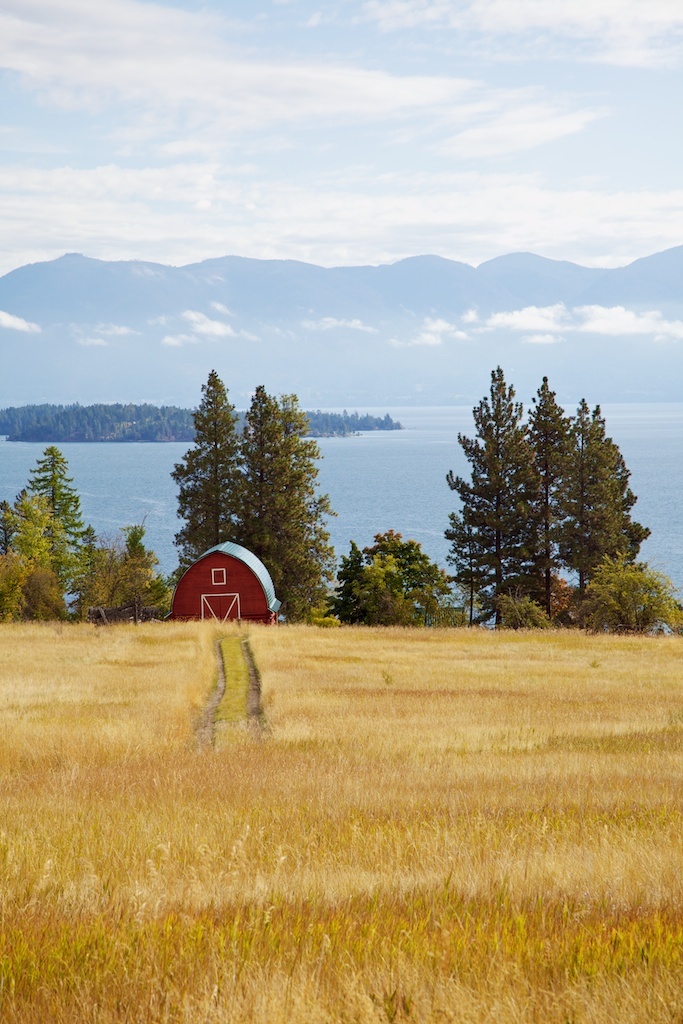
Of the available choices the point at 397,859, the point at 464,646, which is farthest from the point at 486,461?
the point at 397,859

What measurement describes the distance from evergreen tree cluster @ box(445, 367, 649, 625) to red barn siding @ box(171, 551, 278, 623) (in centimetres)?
1621

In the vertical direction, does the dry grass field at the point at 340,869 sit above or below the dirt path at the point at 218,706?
above

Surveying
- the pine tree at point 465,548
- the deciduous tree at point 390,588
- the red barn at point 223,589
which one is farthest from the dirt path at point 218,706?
the deciduous tree at point 390,588

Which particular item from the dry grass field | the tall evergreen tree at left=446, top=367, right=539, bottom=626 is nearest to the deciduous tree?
the tall evergreen tree at left=446, top=367, right=539, bottom=626

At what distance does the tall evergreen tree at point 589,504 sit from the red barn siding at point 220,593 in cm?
2212

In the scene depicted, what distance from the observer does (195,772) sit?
13.6 meters

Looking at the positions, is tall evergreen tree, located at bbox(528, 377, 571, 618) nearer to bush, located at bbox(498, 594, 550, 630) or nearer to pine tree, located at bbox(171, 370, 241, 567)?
bush, located at bbox(498, 594, 550, 630)

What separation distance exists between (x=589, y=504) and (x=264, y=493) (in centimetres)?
2308

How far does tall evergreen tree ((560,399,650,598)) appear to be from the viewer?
65000 mm

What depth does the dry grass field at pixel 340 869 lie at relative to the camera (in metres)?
5.24

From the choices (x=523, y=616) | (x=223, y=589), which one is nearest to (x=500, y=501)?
(x=523, y=616)

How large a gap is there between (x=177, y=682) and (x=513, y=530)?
143 ft

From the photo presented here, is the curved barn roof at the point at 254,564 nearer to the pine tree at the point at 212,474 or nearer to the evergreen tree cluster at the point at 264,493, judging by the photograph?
the evergreen tree cluster at the point at 264,493

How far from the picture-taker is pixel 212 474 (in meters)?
71.0
